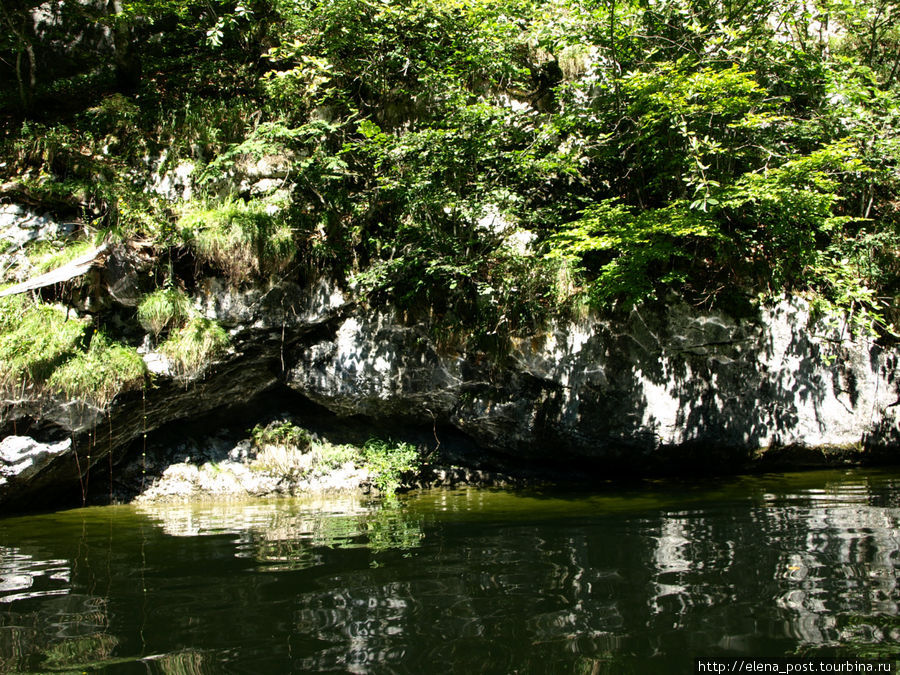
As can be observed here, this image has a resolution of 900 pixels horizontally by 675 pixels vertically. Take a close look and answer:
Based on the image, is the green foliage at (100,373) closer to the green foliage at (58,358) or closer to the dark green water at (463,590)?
the green foliage at (58,358)

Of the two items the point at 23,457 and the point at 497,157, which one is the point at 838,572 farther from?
the point at 23,457

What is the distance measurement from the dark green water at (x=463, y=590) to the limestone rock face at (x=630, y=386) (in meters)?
2.35

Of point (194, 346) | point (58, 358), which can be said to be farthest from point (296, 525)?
point (58, 358)

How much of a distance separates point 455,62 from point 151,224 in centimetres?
562

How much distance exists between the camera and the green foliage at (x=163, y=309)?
25.6 feet

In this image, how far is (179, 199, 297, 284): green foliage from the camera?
26.8 feet

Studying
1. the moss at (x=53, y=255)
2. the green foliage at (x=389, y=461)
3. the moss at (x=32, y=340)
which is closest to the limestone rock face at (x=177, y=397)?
the moss at (x=32, y=340)

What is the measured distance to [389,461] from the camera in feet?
28.5

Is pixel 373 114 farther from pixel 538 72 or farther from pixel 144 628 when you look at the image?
pixel 144 628

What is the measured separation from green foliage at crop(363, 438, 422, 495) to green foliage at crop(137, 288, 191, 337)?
3632mm

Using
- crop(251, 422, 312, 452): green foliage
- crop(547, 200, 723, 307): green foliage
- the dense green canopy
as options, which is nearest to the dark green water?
crop(251, 422, 312, 452): green foliage

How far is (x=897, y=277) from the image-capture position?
30.6 ft

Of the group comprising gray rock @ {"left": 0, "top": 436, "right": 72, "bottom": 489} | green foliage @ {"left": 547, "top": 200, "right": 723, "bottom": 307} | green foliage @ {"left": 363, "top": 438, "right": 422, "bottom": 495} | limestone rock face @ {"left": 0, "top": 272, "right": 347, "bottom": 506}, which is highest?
green foliage @ {"left": 547, "top": 200, "right": 723, "bottom": 307}

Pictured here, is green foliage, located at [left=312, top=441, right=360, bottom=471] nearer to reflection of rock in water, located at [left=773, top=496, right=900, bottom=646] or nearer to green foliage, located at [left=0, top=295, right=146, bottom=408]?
green foliage, located at [left=0, top=295, right=146, bottom=408]
